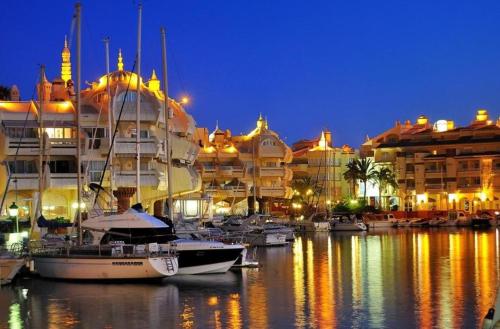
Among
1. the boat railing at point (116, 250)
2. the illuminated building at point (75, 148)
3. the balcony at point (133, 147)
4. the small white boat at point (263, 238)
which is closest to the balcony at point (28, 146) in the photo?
the illuminated building at point (75, 148)

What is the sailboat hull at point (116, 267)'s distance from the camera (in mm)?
38656

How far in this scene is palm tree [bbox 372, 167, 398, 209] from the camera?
13512 cm

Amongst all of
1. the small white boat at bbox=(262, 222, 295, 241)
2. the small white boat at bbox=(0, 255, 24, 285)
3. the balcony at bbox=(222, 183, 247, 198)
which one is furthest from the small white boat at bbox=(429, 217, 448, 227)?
the small white boat at bbox=(0, 255, 24, 285)

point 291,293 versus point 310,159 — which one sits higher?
point 310,159

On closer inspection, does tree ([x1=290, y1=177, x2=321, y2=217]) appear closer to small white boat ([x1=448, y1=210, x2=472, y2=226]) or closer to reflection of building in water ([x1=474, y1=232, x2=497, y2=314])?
small white boat ([x1=448, y1=210, x2=472, y2=226])

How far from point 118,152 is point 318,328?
127 ft

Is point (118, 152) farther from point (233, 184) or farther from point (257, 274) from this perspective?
point (233, 184)

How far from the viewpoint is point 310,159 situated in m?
152

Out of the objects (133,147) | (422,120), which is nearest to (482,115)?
(422,120)

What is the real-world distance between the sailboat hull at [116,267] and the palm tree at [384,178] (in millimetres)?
98549

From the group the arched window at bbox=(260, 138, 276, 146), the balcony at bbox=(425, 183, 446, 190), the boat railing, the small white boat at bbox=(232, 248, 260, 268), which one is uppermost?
the arched window at bbox=(260, 138, 276, 146)

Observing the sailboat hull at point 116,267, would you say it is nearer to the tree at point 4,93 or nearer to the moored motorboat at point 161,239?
the moored motorboat at point 161,239

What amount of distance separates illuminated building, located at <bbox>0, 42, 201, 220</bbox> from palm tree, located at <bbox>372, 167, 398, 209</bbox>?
6953 centimetres

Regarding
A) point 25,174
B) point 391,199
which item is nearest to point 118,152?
point 25,174
